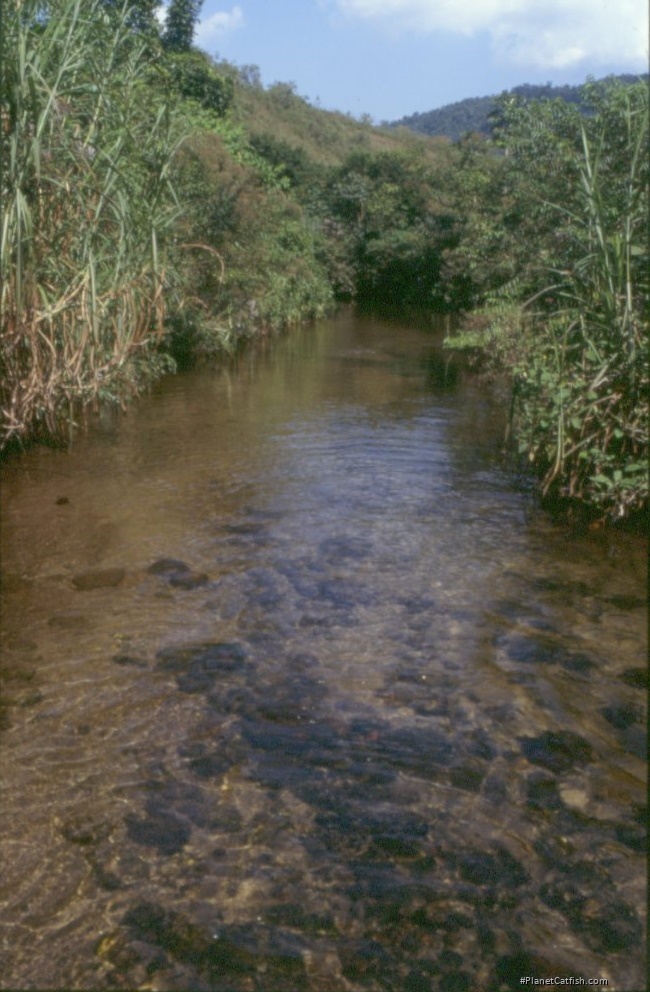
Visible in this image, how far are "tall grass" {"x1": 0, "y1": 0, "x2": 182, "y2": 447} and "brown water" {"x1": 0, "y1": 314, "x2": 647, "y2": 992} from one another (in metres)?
1.09

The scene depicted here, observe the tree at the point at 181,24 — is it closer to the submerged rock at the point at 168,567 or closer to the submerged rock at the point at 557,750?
the submerged rock at the point at 168,567

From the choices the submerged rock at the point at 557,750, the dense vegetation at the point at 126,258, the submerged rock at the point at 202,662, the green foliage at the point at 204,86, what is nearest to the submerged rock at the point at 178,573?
the submerged rock at the point at 202,662

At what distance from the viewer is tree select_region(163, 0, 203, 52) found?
97.6ft

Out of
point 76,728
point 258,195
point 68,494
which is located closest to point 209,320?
point 258,195

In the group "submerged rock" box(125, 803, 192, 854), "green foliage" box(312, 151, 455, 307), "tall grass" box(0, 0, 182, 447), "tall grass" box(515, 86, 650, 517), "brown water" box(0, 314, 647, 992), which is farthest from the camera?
"green foliage" box(312, 151, 455, 307)

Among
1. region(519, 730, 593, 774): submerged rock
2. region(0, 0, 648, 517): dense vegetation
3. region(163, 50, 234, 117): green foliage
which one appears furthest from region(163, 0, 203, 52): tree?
region(519, 730, 593, 774): submerged rock

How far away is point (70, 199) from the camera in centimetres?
618

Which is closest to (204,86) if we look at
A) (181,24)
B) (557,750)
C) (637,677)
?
(181,24)

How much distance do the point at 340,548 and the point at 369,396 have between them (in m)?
6.64

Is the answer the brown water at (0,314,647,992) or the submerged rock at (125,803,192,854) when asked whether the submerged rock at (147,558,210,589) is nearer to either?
the brown water at (0,314,647,992)

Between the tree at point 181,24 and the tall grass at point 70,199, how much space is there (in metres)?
25.9

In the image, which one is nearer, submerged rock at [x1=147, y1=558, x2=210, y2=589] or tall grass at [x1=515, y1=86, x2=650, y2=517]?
submerged rock at [x1=147, y1=558, x2=210, y2=589]

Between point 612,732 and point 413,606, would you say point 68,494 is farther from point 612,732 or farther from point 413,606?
point 612,732

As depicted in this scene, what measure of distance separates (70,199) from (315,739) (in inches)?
161
